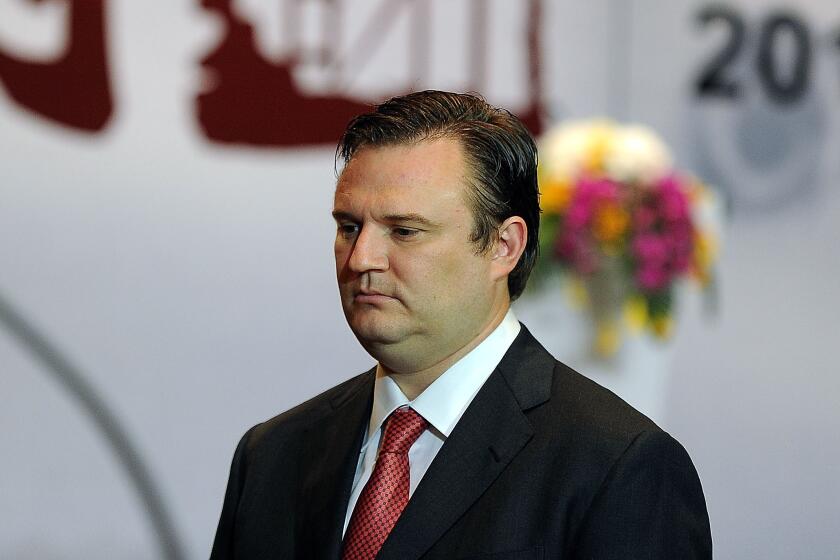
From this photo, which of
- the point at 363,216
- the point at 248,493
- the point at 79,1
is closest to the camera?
the point at 363,216

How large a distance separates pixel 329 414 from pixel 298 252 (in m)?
1.85

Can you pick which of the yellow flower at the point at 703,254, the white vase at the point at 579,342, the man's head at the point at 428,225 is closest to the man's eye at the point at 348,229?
the man's head at the point at 428,225

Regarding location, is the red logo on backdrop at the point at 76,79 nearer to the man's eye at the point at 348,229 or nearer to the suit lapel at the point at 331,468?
the suit lapel at the point at 331,468

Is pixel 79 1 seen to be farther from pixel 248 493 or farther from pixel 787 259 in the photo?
pixel 787 259

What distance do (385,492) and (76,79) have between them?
2095 millimetres

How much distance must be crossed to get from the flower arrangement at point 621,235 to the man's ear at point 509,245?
1408mm

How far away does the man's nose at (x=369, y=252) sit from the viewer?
1.40m

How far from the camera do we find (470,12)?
3740 mm

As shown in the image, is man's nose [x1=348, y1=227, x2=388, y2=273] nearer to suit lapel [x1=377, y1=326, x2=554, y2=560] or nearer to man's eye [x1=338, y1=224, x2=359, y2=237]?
man's eye [x1=338, y1=224, x2=359, y2=237]

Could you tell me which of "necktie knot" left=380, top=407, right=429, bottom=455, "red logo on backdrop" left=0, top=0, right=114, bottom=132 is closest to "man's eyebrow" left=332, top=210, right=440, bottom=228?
"necktie knot" left=380, top=407, right=429, bottom=455

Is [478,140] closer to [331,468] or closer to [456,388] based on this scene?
[456,388]

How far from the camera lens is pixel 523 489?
1363mm

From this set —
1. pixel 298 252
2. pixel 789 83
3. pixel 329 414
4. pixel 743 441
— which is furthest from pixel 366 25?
pixel 329 414

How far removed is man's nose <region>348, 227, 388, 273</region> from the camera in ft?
4.59
